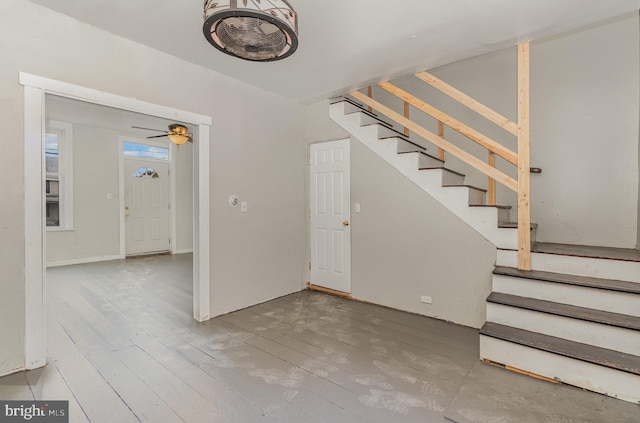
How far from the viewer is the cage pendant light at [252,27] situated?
1430 millimetres

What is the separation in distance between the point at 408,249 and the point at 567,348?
1.63 meters

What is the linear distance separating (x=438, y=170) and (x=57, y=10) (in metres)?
3.59

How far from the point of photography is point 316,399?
1910mm

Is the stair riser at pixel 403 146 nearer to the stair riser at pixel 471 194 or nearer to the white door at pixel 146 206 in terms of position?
the stair riser at pixel 471 194

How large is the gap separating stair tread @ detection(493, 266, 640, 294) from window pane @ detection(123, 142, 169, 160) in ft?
23.6

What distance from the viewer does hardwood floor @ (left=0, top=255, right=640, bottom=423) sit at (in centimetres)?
179

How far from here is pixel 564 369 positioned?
205 centimetres

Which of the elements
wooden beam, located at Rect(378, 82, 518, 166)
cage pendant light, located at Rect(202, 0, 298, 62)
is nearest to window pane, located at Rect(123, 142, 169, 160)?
wooden beam, located at Rect(378, 82, 518, 166)

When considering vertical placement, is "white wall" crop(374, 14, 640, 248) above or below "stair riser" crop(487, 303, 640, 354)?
above

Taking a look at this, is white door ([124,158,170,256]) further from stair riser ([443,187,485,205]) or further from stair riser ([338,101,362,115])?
stair riser ([443,187,485,205])

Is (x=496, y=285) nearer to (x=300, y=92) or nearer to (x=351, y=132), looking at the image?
(x=351, y=132)

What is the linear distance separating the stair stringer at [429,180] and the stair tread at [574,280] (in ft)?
0.88

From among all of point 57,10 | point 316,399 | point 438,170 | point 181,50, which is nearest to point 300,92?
point 181,50

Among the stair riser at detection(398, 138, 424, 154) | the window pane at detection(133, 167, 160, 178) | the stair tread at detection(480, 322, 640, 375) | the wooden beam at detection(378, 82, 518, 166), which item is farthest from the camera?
the window pane at detection(133, 167, 160, 178)
